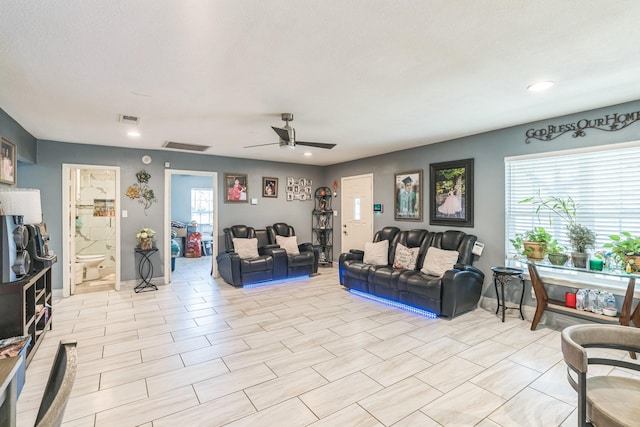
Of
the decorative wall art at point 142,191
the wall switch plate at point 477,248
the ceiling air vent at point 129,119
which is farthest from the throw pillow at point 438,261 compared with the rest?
the decorative wall art at point 142,191

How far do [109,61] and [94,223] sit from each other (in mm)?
5744

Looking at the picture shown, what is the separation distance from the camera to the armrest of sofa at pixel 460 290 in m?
3.86

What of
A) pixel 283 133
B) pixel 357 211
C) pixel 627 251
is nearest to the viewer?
pixel 627 251

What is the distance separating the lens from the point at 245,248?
5.85 metres

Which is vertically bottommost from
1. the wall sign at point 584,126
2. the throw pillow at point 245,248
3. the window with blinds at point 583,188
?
the throw pillow at point 245,248

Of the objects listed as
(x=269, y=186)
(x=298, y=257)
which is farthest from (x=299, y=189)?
(x=298, y=257)

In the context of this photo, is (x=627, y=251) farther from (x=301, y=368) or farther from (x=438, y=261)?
(x=301, y=368)

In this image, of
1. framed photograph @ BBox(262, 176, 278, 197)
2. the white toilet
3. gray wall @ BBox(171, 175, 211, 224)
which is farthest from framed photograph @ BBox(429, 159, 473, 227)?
gray wall @ BBox(171, 175, 211, 224)

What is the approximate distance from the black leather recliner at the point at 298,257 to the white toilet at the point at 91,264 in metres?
3.42

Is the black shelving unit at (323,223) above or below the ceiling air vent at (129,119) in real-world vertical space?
below

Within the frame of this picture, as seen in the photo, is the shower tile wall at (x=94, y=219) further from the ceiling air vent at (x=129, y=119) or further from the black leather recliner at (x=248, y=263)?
the ceiling air vent at (x=129, y=119)

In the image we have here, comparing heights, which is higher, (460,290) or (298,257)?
(298,257)

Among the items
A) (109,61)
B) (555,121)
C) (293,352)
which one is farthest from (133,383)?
(555,121)

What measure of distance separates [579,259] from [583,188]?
87cm
